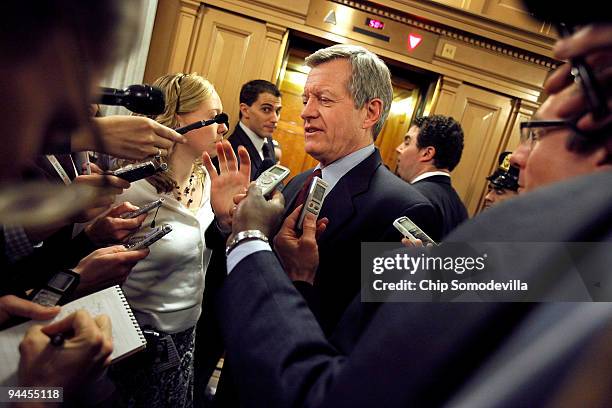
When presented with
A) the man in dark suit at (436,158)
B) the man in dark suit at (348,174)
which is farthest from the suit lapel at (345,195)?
the man in dark suit at (436,158)

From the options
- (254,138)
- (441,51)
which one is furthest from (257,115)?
(441,51)

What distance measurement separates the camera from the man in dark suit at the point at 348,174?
4.26 ft

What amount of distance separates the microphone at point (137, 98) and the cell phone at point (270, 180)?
1.16 feet

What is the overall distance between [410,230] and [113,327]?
0.84 meters

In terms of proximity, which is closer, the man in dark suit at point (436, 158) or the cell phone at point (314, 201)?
the cell phone at point (314, 201)


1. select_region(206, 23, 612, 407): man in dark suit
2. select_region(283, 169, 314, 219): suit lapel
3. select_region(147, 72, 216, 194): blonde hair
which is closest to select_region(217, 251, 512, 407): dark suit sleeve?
select_region(206, 23, 612, 407): man in dark suit

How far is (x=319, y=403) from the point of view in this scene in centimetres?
55

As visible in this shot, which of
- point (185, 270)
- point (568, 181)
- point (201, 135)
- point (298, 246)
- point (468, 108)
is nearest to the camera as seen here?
point (568, 181)

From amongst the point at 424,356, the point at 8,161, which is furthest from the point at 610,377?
the point at 8,161

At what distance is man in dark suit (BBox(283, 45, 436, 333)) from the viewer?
51.1 inches

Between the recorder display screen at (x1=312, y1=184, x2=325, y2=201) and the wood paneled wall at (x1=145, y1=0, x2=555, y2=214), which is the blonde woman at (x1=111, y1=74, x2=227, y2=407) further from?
the wood paneled wall at (x1=145, y1=0, x2=555, y2=214)

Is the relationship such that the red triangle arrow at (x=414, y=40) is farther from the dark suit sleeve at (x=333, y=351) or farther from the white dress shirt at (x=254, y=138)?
the dark suit sleeve at (x=333, y=351)

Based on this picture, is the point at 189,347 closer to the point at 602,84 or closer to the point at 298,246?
the point at 298,246

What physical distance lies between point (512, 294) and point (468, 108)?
4401mm
